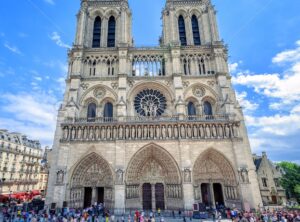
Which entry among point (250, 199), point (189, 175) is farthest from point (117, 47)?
point (250, 199)

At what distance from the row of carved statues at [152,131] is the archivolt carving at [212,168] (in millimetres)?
1747

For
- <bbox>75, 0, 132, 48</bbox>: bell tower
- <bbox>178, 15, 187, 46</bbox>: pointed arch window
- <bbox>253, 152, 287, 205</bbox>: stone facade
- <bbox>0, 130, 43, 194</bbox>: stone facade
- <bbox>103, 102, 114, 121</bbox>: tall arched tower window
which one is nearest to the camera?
<bbox>103, 102, 114, 121</bbox>: tall arched tower window

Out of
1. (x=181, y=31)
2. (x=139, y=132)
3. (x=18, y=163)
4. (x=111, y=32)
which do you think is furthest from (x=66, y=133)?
(x=181, y=31)

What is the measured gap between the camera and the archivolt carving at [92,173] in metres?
16.9

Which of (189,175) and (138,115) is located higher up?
(138,115)

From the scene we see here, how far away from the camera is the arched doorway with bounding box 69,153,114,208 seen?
1666 cm

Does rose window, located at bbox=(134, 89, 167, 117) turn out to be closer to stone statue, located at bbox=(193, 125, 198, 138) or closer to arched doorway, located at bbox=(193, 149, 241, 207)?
stone statue, located at bbox=(193, 125, 198, 138)

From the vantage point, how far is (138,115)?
776 inches

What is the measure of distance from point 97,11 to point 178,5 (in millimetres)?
10391

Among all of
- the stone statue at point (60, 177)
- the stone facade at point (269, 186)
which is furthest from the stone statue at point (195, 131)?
the stone statue at point (60, 177)

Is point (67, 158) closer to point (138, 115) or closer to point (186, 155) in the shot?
point (138, 115)

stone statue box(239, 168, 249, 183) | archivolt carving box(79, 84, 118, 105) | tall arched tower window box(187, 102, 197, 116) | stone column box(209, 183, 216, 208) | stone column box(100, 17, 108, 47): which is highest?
stone column box(100, 17, 108, 47)

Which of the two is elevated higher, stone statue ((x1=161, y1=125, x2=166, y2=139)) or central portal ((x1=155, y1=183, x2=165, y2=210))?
stone statue ((x1=161, y1=125, x2=166, y2=139))

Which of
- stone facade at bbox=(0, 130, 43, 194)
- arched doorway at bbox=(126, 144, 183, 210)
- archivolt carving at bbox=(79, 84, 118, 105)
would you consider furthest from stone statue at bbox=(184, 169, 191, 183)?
stone facade at bbox=(0, 130, 43, 194)
